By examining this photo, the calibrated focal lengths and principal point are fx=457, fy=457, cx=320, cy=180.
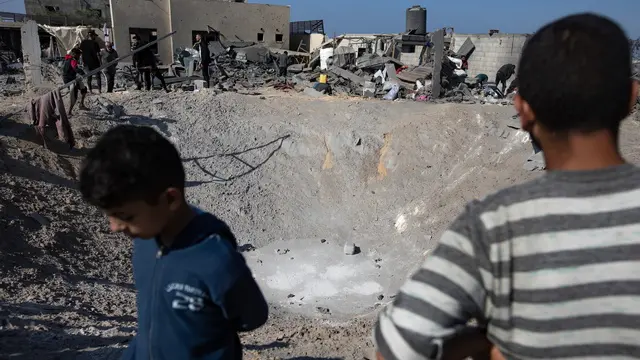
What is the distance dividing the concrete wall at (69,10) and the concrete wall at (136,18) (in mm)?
11950

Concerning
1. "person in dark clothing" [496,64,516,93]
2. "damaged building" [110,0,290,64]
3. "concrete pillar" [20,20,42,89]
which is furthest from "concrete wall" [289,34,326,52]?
"concrete pillar" [20,20,42,89]

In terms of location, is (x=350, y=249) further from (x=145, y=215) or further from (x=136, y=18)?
(x=136, y=18)

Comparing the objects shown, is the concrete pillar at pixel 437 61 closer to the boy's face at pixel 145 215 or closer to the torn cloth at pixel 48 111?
the torn cloth at pixel 48 111

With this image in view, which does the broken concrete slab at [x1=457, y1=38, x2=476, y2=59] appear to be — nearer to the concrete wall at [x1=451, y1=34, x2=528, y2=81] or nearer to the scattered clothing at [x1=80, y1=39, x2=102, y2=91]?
the concrete wall at [x1=451, y1=34, x2=528, y2=81]

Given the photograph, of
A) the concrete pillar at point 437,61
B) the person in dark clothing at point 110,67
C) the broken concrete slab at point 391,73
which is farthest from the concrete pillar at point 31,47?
the concrete pillar at point 437,61

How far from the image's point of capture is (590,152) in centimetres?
101

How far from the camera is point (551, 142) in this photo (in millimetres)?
1044

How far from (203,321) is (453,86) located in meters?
15.3

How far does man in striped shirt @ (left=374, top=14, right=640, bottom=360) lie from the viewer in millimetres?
959

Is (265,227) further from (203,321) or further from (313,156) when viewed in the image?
(203,321)

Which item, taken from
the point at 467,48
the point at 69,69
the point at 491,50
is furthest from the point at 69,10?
the point at 491,50

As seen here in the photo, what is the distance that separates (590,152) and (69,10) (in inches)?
1605

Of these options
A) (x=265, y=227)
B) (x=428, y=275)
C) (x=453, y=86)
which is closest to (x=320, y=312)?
(x=265, y=227)

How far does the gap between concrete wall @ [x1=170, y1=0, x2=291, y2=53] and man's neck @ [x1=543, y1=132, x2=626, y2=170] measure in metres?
26.9
